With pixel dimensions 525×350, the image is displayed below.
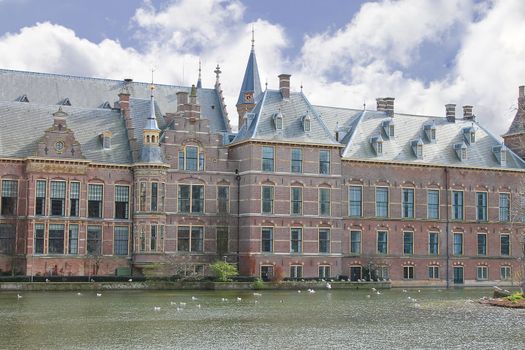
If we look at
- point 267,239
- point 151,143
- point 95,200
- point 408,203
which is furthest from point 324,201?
point 95,200

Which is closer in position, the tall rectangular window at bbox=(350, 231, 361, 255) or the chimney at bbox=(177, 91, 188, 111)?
the chimney at bbox=(177, 91, 188, 111)

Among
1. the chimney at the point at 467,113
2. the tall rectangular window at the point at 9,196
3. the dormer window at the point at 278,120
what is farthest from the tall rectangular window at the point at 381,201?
the tall rectangular window at the point at 9,196

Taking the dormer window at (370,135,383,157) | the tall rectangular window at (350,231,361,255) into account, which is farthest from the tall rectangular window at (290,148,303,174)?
the dormer window at (370,135,383,157)

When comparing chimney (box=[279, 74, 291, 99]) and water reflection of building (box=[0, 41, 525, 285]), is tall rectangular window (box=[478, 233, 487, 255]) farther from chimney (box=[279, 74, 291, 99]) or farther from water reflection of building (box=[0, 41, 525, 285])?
chimney (box=[279, 74, 291, 99])

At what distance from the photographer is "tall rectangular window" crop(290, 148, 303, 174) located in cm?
6706

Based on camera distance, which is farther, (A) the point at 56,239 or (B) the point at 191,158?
(B) the point at 191,158

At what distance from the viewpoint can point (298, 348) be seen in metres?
27.2

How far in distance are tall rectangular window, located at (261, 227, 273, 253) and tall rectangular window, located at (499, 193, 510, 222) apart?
68.0ft

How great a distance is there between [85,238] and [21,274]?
4.85 meters

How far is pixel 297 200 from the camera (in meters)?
67.3

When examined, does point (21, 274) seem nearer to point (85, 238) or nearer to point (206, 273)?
point (85, 238)

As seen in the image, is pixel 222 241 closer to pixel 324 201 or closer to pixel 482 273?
pixel 324 201

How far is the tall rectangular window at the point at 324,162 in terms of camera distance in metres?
68.0

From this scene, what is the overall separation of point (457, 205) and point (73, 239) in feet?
99.1
